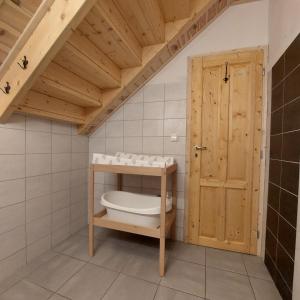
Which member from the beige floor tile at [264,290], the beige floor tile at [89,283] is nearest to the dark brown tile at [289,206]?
the beige floor tile at [264,290]

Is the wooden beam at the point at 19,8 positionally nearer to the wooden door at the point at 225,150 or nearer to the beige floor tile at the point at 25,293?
the wooden door at the point at 225,150

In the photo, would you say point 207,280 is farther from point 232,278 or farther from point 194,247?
point 194,247

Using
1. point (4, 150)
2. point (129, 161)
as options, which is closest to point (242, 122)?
point (129, 161)

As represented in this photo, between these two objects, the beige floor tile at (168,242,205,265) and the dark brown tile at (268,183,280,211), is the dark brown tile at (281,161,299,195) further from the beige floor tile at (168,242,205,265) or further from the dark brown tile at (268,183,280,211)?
the beige floor tile at (168,242,205,265)

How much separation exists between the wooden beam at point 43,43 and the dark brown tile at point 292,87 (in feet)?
4.07

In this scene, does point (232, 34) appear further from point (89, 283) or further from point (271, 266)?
point (89, 283)

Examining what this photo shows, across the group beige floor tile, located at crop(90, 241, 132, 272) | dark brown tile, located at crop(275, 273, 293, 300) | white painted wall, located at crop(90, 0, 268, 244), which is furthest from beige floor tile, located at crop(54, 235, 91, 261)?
dark brown tile, located at crop(275, 273, 293, 300)

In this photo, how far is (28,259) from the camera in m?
1.61

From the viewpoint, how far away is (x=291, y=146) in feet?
3.84

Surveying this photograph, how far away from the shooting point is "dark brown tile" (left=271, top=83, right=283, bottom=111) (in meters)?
1.37

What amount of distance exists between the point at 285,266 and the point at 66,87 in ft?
6.75

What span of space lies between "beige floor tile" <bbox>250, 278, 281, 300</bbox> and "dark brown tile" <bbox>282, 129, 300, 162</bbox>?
37.7 inches

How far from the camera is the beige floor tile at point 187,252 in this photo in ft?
5.58

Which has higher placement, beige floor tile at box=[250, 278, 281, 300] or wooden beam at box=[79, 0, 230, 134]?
wooden beam at box=[79, 0, 230, 134]
